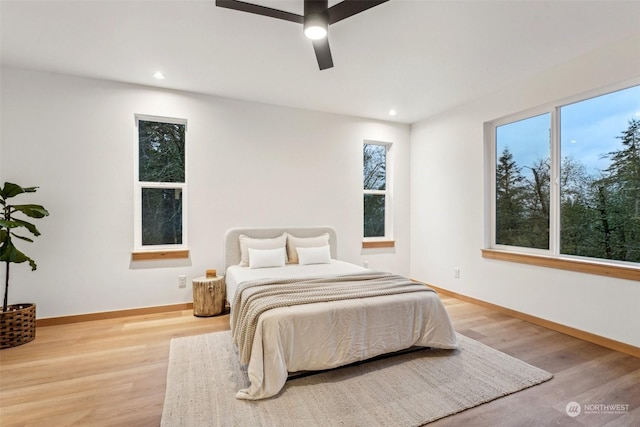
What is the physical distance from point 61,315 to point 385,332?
3.44m

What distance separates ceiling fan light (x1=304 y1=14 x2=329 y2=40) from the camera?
192cm

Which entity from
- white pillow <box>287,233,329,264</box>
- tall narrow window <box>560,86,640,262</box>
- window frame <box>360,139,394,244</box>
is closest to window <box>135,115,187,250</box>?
white pillow <box>287,233,329,264</box>

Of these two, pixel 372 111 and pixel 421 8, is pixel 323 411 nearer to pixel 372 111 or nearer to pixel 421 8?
pixel 421 8

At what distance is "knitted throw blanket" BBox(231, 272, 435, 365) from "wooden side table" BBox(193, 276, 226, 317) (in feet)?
3.00

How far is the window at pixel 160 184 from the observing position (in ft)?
12.3

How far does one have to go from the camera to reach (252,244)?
389cm

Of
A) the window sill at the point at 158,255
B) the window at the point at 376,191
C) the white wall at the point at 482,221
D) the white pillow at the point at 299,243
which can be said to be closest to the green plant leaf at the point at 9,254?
the window sill at the point at 158,255

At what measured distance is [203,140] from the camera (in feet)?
12.8

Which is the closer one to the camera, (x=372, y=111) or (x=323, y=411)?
(x=323, y=411)

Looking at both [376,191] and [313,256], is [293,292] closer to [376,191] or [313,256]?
[313,256]

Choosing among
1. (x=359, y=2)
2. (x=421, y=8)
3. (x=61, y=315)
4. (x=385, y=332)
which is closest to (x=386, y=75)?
(x=421, y=8)

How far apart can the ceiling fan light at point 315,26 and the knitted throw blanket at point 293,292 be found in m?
1.86

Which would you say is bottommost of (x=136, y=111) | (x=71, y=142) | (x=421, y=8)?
(x=71, y=142)

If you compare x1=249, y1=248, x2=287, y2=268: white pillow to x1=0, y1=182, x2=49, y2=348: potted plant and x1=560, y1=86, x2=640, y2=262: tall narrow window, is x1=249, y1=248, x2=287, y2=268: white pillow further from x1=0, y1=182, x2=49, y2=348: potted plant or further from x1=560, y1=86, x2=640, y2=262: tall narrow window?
x1=560, y1=86, x2=640, y2=262: tall narrow window
